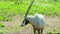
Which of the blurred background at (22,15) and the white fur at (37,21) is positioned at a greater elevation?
the white fur at (37,21)

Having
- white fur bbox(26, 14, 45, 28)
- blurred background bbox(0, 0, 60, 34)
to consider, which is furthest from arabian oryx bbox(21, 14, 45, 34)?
blurred background bbox(0, 0, 60, 34)

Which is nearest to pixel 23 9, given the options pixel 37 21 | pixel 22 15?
pixel 22 15

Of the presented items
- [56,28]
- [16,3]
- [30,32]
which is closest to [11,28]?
[30,32]

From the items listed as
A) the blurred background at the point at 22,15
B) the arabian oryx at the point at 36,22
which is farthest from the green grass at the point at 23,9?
the arabian oryx at the point at 36,22

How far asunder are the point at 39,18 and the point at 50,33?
4.39 ft

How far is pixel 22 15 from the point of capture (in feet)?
49.8

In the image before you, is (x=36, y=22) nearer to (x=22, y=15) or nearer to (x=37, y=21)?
(x=37, y=21)

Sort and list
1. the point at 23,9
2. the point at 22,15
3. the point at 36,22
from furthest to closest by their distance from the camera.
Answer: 1. the point at 23,9
2. the point at 22,15
3. the point at 36,22

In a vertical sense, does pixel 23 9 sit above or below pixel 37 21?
below

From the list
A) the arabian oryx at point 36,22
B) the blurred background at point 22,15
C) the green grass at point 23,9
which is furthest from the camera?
the green grass at point 23,9

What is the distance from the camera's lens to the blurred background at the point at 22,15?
11234mm

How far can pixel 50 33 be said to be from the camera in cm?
1038

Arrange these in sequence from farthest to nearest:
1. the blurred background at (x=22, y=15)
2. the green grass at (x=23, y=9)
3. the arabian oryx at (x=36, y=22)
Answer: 1. the green grass at (x=23, y=9)
2. the blurred background at (x=22, y=15)
3. the arabian oryx at (x=36, y=22)

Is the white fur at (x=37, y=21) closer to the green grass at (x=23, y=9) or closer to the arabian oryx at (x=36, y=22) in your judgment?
the arabian oryx at (x=36, y=22)
